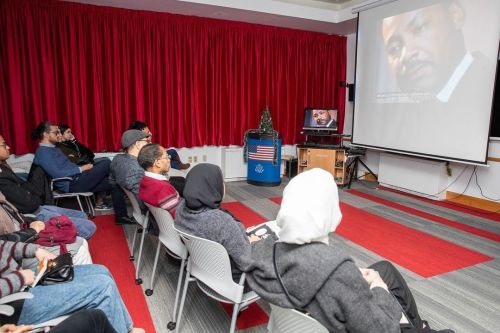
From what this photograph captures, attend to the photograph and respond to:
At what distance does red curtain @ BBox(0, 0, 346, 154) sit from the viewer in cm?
474

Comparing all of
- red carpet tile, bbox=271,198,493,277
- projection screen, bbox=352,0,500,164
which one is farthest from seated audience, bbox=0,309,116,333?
projection screen, bbox=352,0,500,164

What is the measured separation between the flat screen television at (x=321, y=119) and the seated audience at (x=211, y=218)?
480 cm

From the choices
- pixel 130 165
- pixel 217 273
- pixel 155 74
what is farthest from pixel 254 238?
pixel 155 74

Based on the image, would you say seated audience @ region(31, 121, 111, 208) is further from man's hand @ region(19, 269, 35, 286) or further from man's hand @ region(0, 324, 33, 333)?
man's hand @ region(0, 324, 33, 333)

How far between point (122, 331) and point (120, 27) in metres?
4.74

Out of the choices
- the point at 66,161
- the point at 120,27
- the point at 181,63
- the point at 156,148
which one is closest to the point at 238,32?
the point at 181,63

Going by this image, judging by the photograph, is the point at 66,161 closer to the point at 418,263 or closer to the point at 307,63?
the point at 418,263

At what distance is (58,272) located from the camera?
1.69m

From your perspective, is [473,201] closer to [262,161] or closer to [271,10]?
[262,161]

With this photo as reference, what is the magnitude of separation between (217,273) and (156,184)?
0.91 meters

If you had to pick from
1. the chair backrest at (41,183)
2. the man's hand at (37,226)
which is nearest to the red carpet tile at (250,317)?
the man's hand at (37,226)

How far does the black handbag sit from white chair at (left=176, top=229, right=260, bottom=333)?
593 mm

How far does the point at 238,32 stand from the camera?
605 cm

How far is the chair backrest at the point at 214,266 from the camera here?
5.36ft
